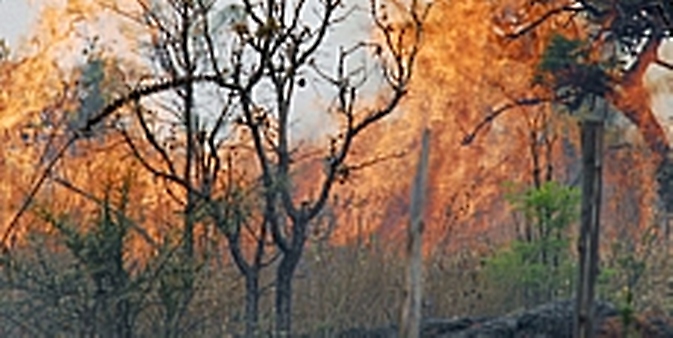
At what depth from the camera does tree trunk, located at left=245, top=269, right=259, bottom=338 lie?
19.4 ft

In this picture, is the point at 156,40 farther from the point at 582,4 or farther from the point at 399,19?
the point at 399,19

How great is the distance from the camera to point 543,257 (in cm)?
738

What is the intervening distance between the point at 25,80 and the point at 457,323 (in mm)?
7577

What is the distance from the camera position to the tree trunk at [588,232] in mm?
3510

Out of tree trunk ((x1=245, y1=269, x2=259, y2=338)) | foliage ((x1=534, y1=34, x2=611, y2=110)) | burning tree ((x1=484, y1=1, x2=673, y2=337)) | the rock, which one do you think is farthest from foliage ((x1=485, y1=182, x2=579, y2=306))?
foliage ((x1=534, y1=34, x2=611, y2=110))

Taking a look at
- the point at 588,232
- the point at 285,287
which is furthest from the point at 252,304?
the point at 588,232

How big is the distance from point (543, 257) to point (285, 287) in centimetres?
222

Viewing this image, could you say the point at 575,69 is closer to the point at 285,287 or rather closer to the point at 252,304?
the point at 285,287

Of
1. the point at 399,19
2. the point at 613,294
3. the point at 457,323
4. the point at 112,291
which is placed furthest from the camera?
the point at 399,19

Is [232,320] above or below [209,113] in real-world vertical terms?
below

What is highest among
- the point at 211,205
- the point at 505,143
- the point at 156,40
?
the point at 505,143

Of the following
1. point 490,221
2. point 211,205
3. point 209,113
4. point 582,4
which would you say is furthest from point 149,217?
point 490,221

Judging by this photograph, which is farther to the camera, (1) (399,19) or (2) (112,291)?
(1) (399,19)

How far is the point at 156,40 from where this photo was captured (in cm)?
633
